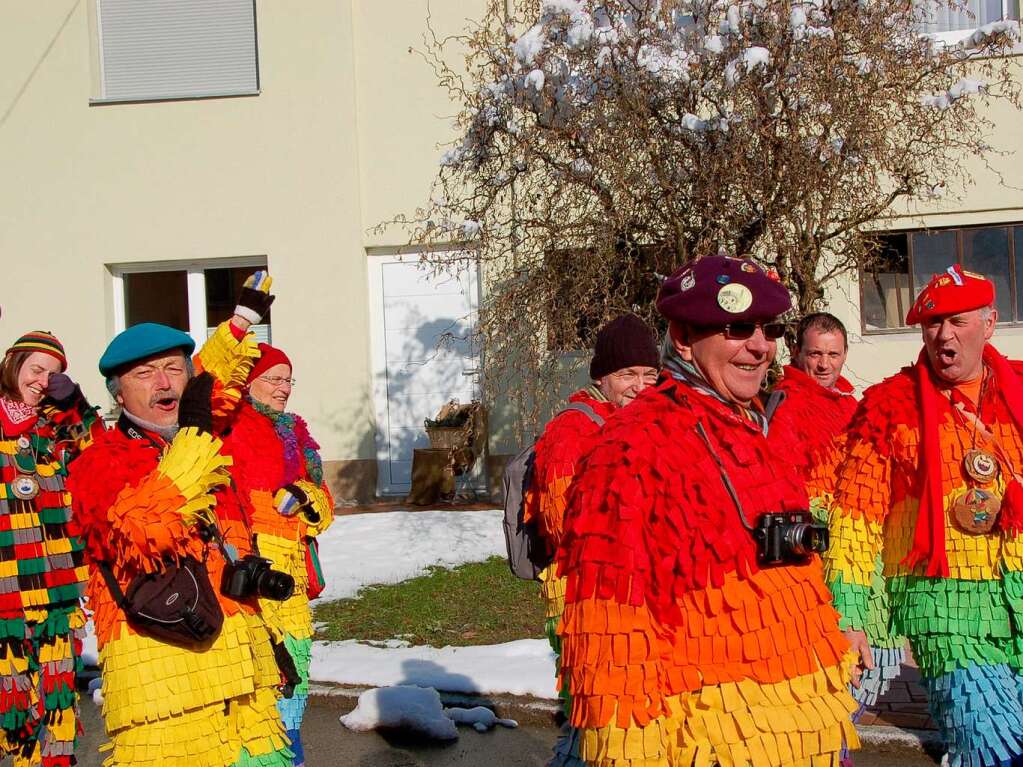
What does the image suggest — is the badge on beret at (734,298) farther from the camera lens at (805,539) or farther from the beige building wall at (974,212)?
the beige building wall at (974,212)

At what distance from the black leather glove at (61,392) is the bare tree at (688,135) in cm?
434

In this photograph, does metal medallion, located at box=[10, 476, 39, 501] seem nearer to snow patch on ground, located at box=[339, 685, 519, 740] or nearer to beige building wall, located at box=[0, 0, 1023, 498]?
snow patch on ground, located at box=[339, 685, 519, 740]

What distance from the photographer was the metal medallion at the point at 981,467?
3.47 m

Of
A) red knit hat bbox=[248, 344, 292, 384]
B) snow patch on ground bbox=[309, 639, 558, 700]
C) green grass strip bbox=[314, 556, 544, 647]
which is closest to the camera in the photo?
red knit hat bbox=[248, 344, 292, 384]

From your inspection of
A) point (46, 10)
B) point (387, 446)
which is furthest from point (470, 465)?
point (46, 10)

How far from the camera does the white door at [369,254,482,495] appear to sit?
12.6 metres

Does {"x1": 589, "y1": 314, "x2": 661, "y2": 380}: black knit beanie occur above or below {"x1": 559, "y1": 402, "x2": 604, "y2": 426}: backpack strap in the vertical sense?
above

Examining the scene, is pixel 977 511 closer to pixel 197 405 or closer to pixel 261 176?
pixel 197 405

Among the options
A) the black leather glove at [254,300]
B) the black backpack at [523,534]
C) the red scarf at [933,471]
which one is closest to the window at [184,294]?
the black leather glove at [254,300]

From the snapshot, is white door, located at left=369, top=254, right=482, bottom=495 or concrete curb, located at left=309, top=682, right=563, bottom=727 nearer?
concrete curb, located at left=309, top=682, right=563, bottom=727

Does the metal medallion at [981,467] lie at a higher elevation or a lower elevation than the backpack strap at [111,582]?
higher

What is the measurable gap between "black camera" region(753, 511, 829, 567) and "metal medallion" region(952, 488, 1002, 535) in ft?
4.52

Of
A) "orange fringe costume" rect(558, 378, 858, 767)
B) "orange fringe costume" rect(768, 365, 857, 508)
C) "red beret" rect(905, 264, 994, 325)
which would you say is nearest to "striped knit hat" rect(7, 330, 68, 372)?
"orange fringe costume" rect(768, 365, 857, 508)

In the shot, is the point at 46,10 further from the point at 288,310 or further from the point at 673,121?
the point at 673,121
